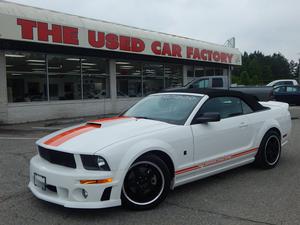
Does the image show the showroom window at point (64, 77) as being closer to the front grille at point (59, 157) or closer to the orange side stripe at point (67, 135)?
the orange side stripe at point (67, 135)

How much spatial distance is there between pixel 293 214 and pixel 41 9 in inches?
526

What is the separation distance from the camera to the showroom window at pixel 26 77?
47.0 ft

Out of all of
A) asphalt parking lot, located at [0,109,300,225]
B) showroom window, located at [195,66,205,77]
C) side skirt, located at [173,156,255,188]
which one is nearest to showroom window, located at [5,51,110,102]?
showroom window, located at [195,66,205,77]

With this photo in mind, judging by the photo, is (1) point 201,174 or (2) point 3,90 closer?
(1) point 201,174

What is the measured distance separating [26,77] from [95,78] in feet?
12.5

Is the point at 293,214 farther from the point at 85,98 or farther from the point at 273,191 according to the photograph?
the point at 85,98

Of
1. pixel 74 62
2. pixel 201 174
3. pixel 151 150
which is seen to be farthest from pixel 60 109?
pixel 151 150

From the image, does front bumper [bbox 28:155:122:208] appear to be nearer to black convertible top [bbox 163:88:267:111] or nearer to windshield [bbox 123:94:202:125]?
windshield [bbox 123:94:202:125]

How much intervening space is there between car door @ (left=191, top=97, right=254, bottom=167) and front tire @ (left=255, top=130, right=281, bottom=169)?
15.2 inches

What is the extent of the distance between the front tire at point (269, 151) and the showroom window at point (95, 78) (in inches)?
483

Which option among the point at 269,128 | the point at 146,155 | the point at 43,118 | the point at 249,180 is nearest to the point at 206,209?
the point at 146,155

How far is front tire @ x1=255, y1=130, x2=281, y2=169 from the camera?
20.0ft

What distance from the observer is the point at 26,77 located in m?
14.8

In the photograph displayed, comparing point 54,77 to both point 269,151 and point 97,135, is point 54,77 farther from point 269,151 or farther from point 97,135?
point 97,135
